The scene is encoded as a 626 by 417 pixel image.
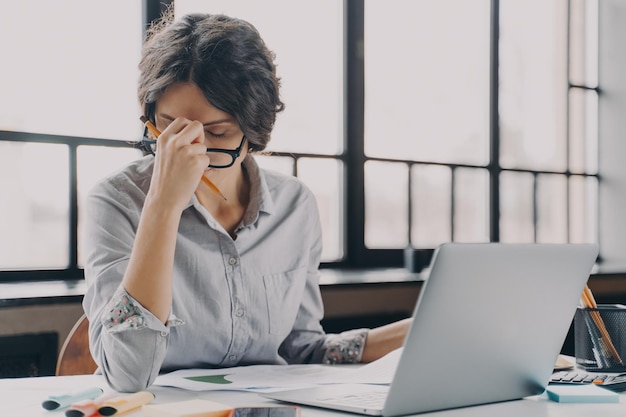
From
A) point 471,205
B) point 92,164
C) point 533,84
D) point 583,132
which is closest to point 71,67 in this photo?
point 92,164

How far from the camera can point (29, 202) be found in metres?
2.37

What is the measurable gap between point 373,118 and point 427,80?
41 cm

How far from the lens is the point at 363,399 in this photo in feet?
3.20

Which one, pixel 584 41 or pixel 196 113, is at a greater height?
pixel 584 41

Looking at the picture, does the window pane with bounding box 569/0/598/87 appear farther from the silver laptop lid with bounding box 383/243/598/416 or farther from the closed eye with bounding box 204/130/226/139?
the silver laptop lid with bounding box 383/243/598/416

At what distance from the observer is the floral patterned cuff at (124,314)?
3.77 ft

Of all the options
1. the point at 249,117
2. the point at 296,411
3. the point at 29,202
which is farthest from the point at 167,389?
the point at 29,202

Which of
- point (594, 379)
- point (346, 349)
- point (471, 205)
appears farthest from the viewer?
point (471, 205)

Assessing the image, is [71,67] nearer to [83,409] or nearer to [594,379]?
[83,409]

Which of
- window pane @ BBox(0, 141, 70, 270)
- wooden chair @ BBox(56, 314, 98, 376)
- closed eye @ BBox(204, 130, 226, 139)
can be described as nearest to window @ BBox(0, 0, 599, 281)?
window pane @ BBox(0, 141, 70, 270)

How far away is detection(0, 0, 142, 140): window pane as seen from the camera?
7.71 feet

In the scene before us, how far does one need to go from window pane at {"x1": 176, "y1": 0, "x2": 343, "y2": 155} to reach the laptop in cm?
210

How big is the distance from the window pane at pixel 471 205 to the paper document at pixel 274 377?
2.55m

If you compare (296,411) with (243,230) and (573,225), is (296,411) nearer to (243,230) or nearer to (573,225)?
(243,230)
